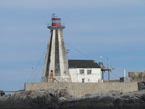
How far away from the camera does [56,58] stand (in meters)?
53.1

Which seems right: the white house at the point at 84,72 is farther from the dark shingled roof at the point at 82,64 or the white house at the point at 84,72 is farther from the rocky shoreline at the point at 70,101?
the rocky shoreline at the point at 70,101

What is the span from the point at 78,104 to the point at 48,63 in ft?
50.5

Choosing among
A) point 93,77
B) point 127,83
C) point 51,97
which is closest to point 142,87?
point 127,83

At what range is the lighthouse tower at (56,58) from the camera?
2077 inches

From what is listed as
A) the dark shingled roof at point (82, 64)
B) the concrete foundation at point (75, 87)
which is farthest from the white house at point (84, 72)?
the concrete foundation at point (75, 87)

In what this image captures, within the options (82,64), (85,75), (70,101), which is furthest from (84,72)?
(70,101)

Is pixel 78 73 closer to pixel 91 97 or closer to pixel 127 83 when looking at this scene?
pixel 127 83

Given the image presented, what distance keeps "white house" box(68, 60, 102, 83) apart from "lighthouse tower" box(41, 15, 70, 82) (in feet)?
7.68

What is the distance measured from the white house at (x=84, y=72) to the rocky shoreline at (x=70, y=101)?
13.2 m

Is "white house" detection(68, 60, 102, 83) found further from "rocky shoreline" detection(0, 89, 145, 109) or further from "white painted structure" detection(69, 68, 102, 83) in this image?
"rocky shoreline" detection(0, 89, 145, 109)

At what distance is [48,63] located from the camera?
53.1 metres

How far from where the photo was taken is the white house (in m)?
56.0

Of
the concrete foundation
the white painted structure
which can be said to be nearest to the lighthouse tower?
the white painted structure

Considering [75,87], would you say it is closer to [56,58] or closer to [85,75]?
[56,58]
